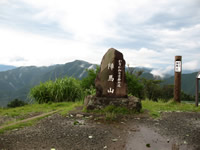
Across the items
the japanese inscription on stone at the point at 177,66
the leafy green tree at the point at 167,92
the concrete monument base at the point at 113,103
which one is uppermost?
the japanese inscription on stone at the point at 177,66

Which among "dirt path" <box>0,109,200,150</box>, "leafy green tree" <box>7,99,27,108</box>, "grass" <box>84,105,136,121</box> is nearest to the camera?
"dirt path" <box>0,109,200,150</box>

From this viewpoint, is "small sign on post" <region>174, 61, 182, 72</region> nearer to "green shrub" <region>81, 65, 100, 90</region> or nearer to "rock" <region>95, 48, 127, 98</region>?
"rock" <region>95, 48, 127, 98</region>

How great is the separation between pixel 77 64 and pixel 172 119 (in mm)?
186318

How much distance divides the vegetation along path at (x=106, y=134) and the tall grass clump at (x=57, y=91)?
3.82 metres

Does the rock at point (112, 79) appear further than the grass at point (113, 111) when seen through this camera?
Yes

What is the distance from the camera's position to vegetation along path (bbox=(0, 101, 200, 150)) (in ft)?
11.5

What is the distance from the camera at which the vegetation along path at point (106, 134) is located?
350 centimetres

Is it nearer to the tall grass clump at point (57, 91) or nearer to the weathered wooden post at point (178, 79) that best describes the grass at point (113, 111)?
the tall grass clump at point (57, 91)

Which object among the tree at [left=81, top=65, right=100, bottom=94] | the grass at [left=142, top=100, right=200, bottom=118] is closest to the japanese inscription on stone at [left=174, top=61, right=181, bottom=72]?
the grass at [left=142, top=100, right=200, bottom=118]

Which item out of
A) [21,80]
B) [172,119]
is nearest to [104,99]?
[172,119]

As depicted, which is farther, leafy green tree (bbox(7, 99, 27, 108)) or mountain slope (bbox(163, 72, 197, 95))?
mountain slope (bbox(163, 72, 197, 95))

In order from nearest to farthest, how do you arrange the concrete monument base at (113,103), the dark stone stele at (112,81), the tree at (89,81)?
1. the concrete monument base at (113,103)
2. the dark stone stele at (112,81)
3. the tree at (89,81)

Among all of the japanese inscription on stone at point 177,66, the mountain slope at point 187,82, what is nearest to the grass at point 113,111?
the japanese inscription on stone at point 177,66

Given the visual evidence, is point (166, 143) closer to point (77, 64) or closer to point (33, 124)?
point (33, 124)
